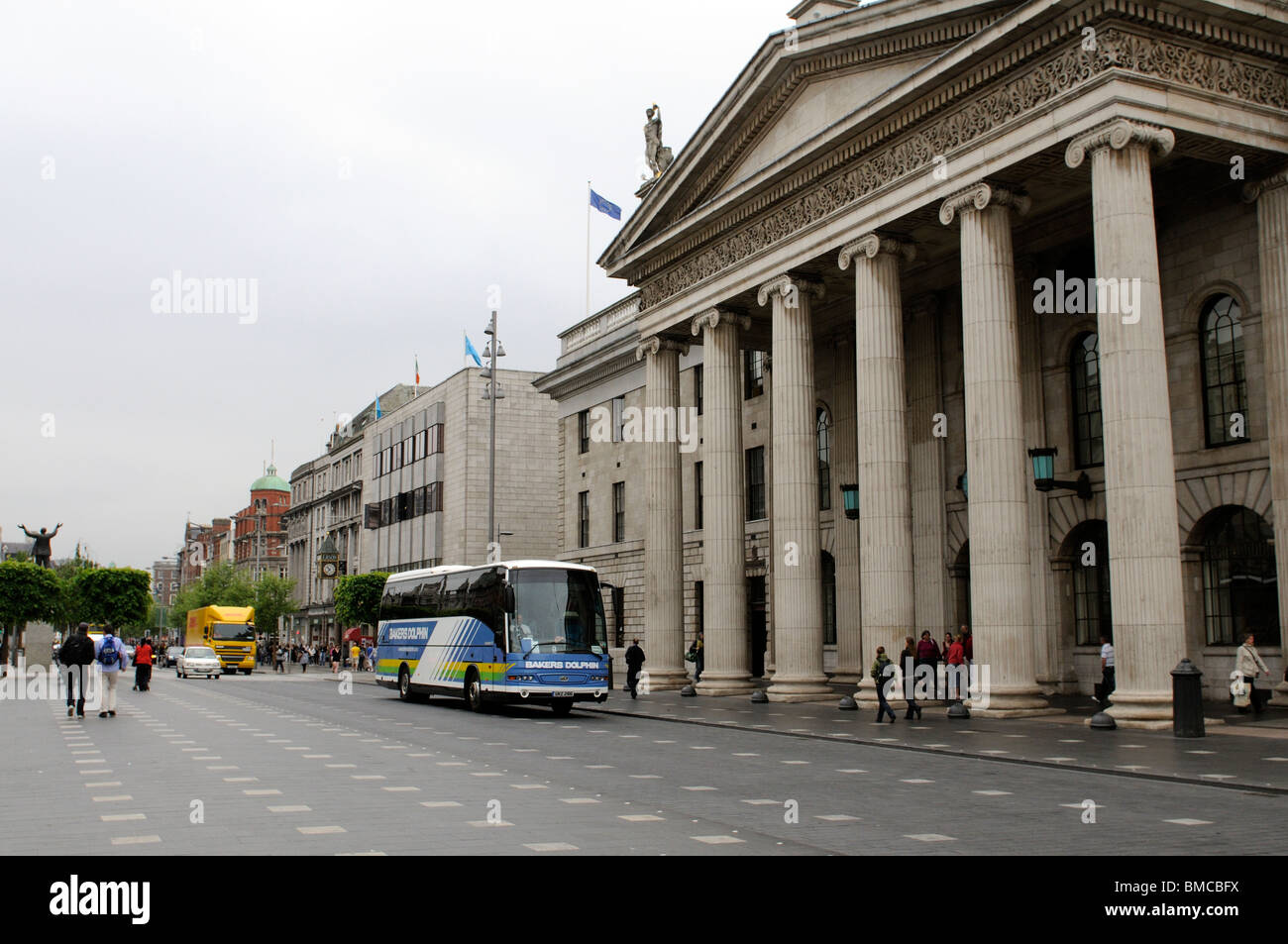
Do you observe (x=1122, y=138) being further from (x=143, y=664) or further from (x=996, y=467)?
(x=143, y=664)

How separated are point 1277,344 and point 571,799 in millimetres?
16552

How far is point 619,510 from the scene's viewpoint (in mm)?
46375

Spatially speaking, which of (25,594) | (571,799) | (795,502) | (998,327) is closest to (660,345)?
(795,502)

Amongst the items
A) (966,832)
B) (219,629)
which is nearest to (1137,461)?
(966,832)

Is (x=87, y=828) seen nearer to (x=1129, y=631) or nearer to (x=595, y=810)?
(x=595, y=810)

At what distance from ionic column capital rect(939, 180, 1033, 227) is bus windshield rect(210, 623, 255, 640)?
51390mm

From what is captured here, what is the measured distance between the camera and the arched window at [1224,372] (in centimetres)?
2370

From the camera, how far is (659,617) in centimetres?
3400

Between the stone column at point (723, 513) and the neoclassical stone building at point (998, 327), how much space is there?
0.28 ft

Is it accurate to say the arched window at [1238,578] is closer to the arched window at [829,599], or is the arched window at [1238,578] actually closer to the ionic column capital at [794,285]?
the ionic column capital at [794,285]

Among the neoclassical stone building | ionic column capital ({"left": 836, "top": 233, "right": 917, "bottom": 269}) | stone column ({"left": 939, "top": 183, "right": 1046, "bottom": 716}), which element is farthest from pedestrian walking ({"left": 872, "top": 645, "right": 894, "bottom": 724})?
ionic column capital ({"left": 836, "top": 233, "right": 917, "bottom": 269})

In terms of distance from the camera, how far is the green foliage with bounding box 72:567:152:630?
73500 millimetres

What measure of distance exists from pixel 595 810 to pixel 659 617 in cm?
2289

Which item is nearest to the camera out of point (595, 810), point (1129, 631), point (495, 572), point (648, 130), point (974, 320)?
point (595, 810)
